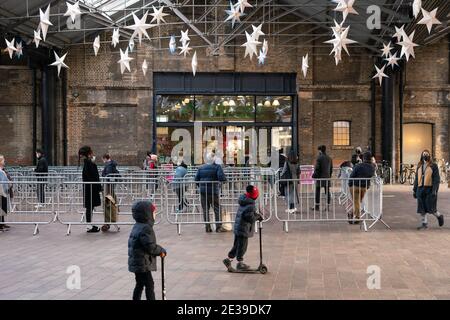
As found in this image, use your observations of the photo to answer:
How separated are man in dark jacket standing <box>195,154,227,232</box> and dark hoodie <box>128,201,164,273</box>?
21.0ft

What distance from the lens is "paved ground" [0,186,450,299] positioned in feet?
24.7

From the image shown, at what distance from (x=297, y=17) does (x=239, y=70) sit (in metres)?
3.91

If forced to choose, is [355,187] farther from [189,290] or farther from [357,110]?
[357,110]

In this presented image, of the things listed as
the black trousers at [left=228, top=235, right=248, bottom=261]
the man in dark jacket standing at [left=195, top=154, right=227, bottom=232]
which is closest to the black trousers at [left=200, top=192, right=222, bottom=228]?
the man in dark jacket standing at [left=195, top=154, right=227, bottom=232]

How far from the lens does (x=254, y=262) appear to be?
9.53 metres

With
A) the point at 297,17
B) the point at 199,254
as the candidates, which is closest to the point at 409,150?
the point at 297,17

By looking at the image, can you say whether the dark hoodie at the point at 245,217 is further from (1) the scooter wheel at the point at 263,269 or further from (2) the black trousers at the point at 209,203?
(2) the black trousers at the point at 209,203

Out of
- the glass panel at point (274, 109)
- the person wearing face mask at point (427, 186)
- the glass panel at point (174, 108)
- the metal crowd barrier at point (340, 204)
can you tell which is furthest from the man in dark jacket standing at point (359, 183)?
the glass panel at point (174, 108)

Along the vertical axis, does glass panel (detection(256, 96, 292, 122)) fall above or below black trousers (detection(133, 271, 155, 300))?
above

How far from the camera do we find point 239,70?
2983 cm

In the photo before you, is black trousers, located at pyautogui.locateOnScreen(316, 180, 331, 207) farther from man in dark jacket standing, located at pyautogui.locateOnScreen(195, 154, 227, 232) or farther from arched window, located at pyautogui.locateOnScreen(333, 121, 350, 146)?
arched window, located at pyautogui.locateOnScreen(333, 121, 350, 146)

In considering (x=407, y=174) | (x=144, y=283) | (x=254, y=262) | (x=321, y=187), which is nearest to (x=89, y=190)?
(x=254, y=262)

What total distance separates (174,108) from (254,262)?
69.1ft

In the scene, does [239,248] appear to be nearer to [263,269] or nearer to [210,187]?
[263,269]
